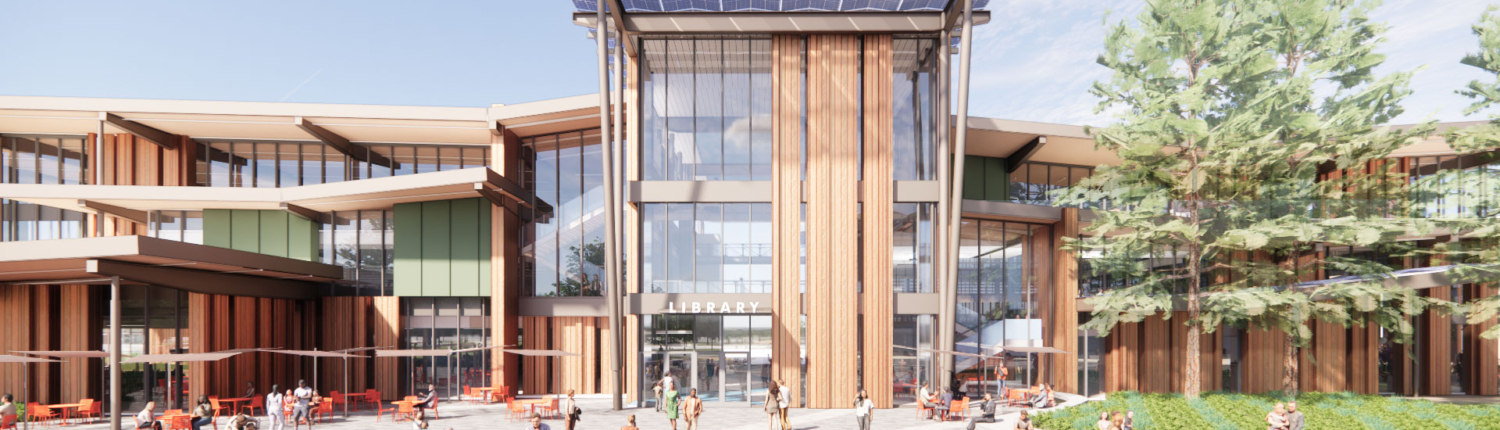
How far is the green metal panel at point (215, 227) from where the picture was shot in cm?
2502

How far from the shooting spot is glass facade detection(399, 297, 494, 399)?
2555cm

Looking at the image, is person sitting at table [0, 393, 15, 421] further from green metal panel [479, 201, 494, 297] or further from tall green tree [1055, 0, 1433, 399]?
tall green tree [1055, 0, 1433, 399]

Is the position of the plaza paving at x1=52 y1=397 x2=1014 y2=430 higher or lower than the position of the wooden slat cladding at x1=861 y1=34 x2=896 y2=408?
lower

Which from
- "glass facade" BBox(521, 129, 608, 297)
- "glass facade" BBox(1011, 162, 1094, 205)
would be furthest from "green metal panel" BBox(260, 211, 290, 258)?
"glass facade" BBox(1011, 162, 1094, 205)

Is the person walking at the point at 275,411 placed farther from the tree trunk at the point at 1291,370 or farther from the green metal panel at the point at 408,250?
the tree trunk at the point at 1291,370

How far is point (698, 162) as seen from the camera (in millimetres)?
22766

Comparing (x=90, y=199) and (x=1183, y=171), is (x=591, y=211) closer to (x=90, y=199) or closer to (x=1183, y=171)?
(x=90, y=199)

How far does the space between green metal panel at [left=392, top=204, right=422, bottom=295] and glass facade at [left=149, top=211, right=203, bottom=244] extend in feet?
21.2

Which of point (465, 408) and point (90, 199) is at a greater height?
point (90, 199)

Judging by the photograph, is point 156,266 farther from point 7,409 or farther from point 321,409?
point 321,409

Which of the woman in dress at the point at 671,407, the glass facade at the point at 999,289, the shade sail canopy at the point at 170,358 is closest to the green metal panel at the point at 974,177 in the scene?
the glass facade at the point at 999,289

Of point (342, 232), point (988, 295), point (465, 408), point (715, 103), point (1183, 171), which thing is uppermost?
point (715, 103)

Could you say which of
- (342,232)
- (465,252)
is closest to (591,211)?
(465,252)

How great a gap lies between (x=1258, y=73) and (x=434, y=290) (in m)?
24.3
